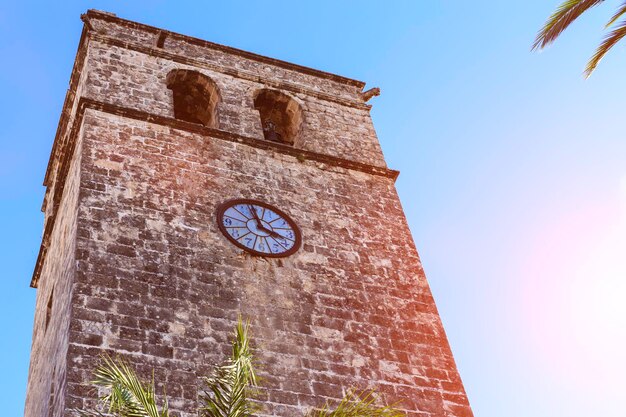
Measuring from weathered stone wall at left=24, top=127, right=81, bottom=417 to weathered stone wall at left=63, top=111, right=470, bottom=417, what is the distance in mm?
316

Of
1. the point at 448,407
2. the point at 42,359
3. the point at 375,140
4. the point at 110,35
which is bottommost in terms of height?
the point at 448,407

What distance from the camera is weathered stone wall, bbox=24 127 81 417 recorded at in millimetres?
8008

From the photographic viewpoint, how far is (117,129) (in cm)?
1078

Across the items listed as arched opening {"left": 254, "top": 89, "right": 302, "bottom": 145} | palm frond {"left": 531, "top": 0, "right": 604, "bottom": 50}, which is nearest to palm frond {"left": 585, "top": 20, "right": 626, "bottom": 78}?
palm frond {"left": 531, "top": 0, "right": 604, "bottom": 50}

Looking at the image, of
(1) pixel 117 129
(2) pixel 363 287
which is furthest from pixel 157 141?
(2) pixel 363 287

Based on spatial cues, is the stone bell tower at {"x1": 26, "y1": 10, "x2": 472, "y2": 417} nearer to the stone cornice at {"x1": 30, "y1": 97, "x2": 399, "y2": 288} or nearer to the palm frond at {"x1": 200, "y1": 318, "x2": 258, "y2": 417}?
the stone cornice at {"x1": 30, "y1": 97, "x2": 399, "y2": 288}

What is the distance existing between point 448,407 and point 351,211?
339cm

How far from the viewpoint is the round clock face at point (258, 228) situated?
9828mm

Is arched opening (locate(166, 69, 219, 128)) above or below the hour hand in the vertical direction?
above

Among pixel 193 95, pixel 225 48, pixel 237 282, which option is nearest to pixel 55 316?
pixel 237 282

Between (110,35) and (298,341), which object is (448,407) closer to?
(298,341)

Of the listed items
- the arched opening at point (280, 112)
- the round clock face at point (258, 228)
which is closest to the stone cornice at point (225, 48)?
the arched opening at point (280, 112)

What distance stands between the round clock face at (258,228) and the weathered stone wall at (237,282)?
140 millimetres

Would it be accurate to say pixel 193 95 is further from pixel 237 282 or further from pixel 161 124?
pixel 237 282
